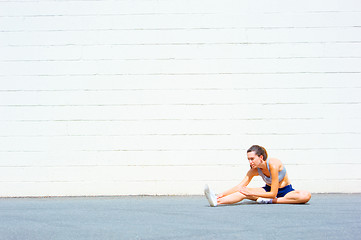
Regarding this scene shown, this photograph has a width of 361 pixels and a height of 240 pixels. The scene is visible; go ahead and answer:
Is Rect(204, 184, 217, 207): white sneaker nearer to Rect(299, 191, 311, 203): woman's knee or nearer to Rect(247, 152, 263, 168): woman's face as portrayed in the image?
Rect(247, 152, 263, 168): woman's face

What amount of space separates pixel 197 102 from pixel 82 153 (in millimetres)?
1629

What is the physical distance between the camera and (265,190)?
6.57 m

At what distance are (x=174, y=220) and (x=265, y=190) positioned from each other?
2.04 metres

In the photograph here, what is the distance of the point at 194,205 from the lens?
6.30 metres

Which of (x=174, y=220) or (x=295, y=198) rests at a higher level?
(x=295, y=198)

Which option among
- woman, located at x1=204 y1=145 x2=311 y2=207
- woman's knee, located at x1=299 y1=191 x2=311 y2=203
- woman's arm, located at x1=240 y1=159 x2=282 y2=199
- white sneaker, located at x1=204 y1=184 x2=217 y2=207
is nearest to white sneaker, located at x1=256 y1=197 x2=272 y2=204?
woman, located at x1=204 y1=145 x2=311 y2=207

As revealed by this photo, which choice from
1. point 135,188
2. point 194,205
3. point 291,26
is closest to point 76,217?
point 194,205

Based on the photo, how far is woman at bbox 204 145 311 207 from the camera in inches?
241

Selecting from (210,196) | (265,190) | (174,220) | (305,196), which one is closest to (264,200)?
(265,190)

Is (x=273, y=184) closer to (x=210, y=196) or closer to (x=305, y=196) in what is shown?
(x=305, y=196)

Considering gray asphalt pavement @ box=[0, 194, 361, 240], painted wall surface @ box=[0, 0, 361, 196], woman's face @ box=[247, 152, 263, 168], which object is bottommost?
gray asphalt pavement @ box=[0, 194, 361, 240]

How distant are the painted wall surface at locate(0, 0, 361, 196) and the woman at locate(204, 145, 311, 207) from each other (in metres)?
1.33

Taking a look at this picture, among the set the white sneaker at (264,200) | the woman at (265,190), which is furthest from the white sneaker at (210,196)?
the white sneaker at (264,200)

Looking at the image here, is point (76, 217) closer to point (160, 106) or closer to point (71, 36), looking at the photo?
point (160, 106)
